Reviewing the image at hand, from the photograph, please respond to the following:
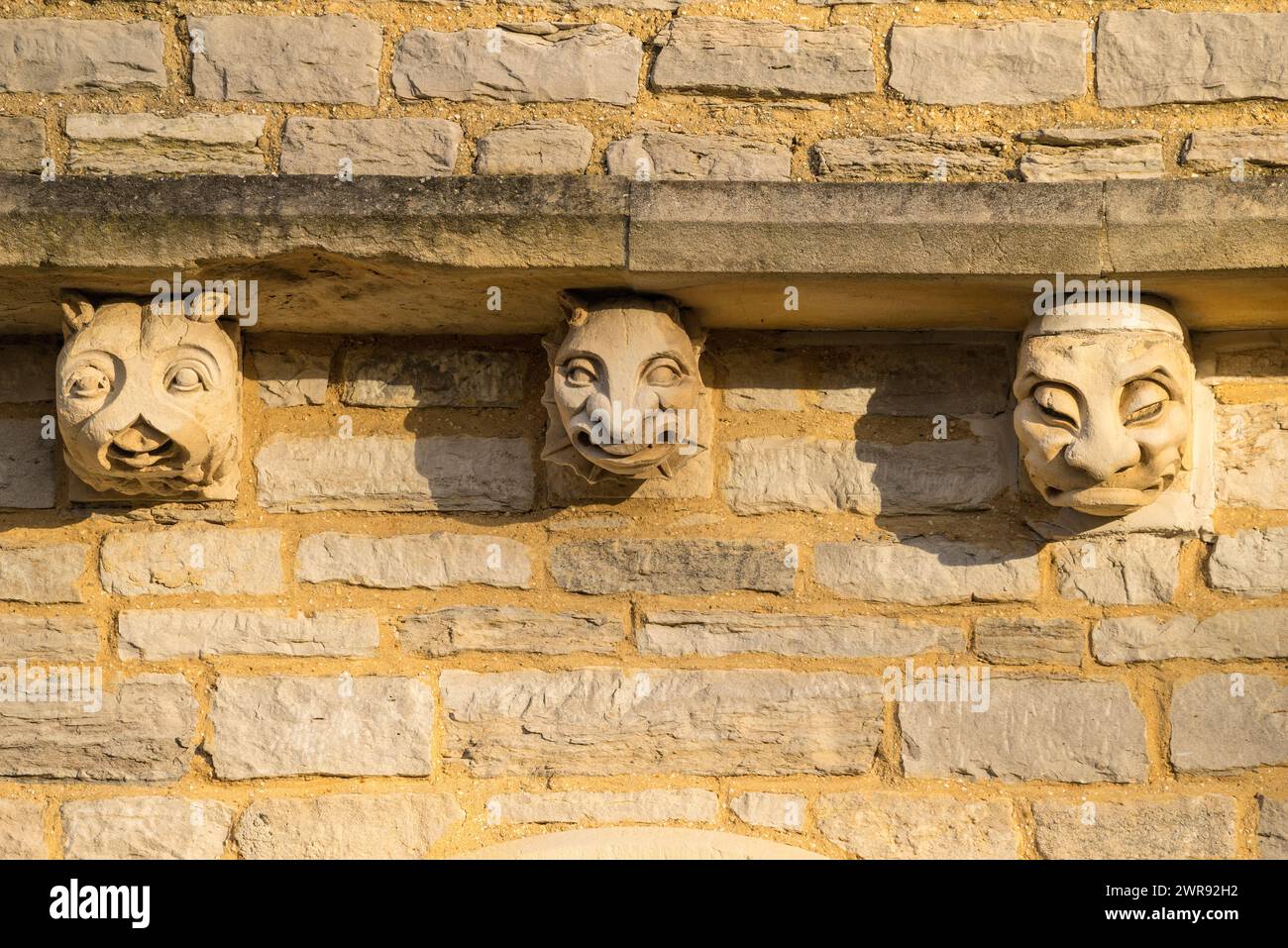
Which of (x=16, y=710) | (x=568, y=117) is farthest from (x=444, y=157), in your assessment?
(x=16, y=710)

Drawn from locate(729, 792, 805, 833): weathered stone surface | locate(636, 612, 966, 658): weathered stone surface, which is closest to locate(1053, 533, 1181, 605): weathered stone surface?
locate(636, 612, 966, 658): weathered stone surface

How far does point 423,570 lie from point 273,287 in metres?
0.65

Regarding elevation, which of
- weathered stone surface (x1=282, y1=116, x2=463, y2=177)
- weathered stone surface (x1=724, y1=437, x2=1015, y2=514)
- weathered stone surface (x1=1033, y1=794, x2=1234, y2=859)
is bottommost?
weathered stone surface (x1=1033, y1=794, x2=1234, y2=859)

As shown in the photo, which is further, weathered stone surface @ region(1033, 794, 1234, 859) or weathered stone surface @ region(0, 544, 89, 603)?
weathered stone surface @ region(0, 544, 89, 603)

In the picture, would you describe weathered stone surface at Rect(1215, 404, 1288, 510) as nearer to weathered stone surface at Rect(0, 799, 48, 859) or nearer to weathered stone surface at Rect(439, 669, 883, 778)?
weathered stone surface at Rect(439, 669, 883, 778)

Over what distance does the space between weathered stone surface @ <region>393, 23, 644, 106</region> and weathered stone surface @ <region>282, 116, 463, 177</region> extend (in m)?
0.08

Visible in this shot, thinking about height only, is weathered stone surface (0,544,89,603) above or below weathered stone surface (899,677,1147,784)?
above

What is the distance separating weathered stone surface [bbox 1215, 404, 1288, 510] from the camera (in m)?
3.26

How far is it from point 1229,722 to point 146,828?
2.20 meters

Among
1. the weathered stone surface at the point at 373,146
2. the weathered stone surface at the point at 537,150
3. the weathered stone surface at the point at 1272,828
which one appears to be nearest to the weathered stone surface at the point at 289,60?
the weathered stone surface at the point at 373,146

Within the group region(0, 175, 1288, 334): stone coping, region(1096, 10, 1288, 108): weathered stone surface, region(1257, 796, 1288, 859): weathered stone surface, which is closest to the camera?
region(0, 175, 1288, 334): stone coping

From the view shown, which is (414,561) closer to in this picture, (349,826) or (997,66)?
(349,826)

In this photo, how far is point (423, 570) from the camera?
10.9 ft

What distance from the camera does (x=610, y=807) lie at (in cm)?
319
